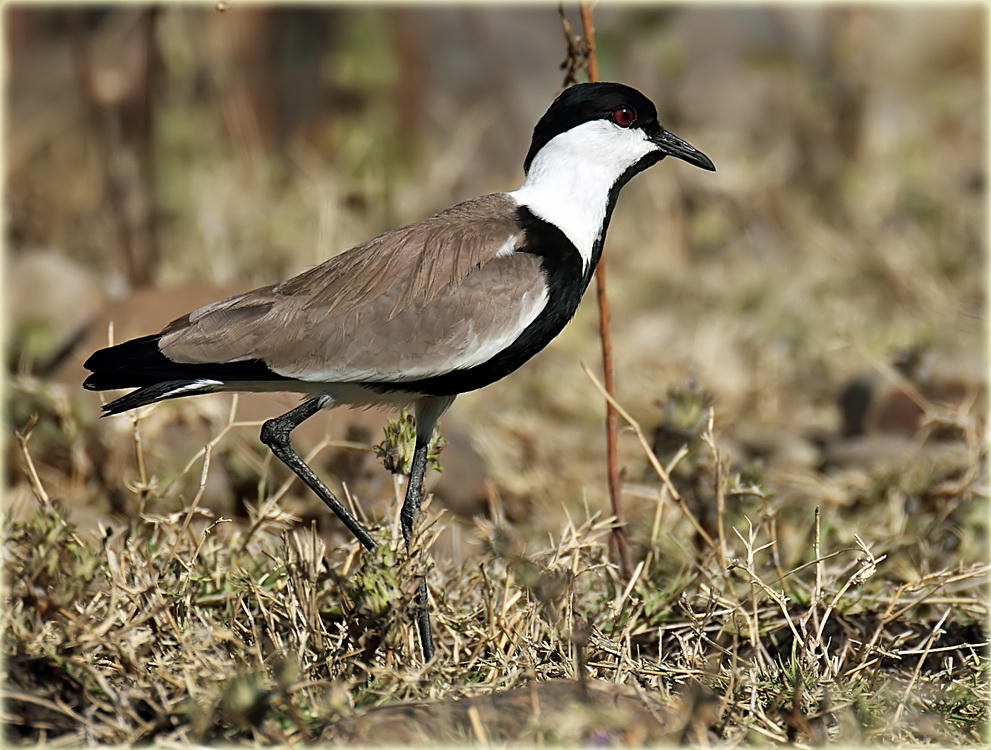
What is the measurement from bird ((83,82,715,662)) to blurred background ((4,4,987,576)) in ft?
1.15

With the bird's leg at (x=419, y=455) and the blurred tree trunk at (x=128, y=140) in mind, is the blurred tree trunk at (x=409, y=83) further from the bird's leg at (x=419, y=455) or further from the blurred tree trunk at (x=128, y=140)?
the bird's leg at (x=419, y=455)

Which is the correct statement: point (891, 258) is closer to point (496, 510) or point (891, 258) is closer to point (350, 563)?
point (496, 510)

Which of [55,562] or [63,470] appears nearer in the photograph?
[55,562]

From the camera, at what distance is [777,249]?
285 inches

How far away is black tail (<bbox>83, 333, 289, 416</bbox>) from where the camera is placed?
302 centimetres

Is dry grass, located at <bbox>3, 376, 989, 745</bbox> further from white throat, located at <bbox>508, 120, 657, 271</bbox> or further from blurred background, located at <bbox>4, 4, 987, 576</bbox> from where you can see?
white throat, located at <bbox>508, 120, 657, 271</bbox>

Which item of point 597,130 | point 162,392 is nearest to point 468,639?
point 162,392

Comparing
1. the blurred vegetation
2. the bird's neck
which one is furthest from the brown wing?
the blurred vegetation

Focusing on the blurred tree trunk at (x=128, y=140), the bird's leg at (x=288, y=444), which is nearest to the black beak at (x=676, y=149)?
the bird's leg at (x=288, y=444)

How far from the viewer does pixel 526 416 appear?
5.33 m

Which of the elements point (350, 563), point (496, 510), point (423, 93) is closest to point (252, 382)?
point (350, 563)

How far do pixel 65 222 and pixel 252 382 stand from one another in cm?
450

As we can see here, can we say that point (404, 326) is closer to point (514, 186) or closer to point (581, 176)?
point (581, 176)

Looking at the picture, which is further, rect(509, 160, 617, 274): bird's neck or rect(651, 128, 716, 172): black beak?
rect(651, 128, 716, 172): black beak
